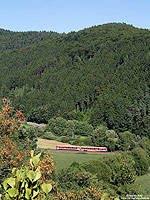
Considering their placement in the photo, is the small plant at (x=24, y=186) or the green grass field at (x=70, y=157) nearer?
the small plant at (x=24, y=186)

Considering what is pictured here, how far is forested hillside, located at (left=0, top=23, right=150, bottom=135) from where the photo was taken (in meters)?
114

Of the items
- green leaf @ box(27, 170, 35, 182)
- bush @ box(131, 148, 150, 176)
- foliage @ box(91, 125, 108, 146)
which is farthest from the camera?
foliage @ box(91, 125, 108, 146)

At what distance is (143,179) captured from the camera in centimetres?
4969

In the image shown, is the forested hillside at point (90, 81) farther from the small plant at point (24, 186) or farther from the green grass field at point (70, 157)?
the small plant at point (24, 186)

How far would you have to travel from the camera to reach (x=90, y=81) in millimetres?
146375

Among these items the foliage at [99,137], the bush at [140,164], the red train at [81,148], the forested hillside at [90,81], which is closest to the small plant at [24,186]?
the bush at [140,164]

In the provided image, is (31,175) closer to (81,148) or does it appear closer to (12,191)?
(12,191)

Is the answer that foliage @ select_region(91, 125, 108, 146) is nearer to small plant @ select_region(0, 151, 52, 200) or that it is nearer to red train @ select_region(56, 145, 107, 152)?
red train @ select_region(56, 145, 107, 152)

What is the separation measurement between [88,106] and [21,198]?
441ft

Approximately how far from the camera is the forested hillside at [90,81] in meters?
114

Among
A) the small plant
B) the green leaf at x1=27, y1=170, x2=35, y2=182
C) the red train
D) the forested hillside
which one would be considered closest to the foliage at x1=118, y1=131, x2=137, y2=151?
the red train

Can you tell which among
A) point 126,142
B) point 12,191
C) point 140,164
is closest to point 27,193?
point 12,191

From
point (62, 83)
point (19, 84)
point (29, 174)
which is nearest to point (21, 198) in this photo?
point (29, 174)

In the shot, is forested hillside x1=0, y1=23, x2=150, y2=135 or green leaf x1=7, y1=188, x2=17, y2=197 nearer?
green leaf x1=7, y1=188, x2=17, y2=197
